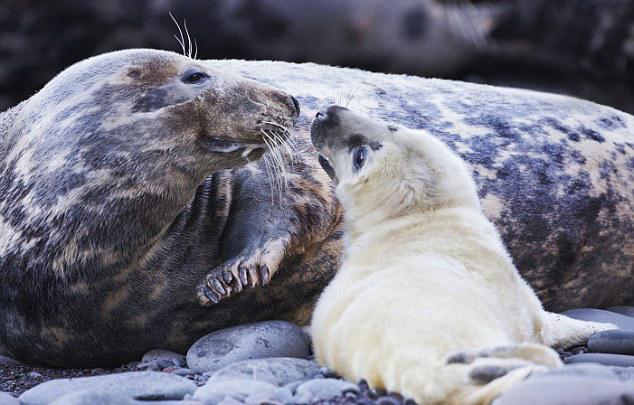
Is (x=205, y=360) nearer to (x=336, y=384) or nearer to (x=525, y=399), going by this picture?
(x=336, y=384)

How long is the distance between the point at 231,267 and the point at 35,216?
26.9 inches

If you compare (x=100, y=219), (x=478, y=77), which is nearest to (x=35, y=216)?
(x=100, y=219)

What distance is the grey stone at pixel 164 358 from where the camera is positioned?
161 inches

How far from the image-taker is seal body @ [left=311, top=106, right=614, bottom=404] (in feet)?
9.06

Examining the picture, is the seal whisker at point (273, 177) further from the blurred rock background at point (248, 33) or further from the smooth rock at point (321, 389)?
the blurred rock background at point (248, 33)

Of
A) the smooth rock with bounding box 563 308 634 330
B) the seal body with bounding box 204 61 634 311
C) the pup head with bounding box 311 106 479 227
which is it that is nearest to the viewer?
the pup head with bounding box 311 106 479 227

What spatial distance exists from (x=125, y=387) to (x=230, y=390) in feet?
1.23

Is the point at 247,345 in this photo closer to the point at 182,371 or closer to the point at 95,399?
the point at 182,371

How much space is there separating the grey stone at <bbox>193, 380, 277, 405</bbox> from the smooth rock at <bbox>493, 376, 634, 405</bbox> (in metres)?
0.80

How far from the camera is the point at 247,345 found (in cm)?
396

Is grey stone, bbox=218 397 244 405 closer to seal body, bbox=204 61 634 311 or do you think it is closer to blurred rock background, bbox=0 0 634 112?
seal body, bbox=204 61 634 311

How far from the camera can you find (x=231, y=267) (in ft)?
13.3

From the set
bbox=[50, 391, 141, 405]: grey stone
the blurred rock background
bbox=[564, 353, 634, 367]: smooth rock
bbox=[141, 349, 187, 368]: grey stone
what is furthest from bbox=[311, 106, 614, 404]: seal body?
the blurred rock background

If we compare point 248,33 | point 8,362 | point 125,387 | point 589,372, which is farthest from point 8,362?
point 248,33
